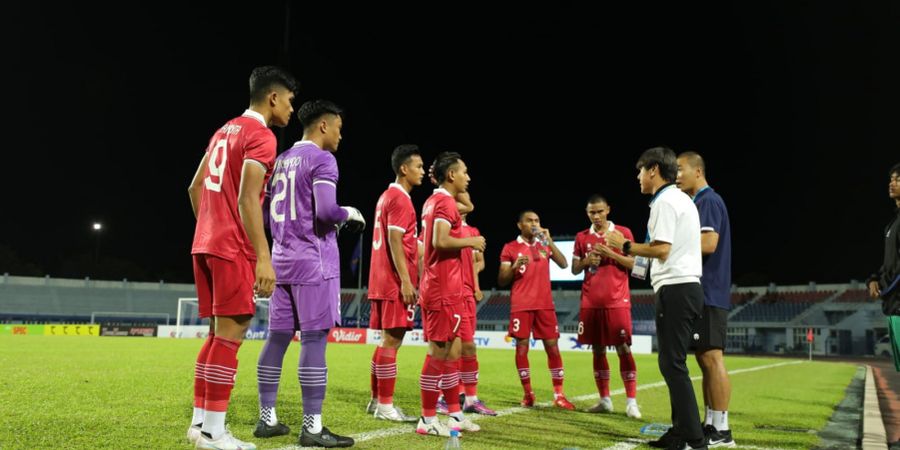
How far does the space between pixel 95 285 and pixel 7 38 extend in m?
23.9

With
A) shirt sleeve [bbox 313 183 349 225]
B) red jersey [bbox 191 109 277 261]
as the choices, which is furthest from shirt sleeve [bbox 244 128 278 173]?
shirt sleeve [bbox 313 183 349 225]

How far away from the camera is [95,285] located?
2409 inches

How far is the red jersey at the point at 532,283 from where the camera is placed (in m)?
8.08

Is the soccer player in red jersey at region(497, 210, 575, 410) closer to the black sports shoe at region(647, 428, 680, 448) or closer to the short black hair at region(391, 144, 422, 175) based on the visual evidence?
the short black hair at region(391, 144, 422, 175)

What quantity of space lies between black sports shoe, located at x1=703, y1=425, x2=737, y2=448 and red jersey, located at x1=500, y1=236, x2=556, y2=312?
297 cm

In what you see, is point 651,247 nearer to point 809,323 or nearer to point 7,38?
point 809,323

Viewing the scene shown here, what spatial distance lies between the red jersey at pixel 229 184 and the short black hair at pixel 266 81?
0.60 feet

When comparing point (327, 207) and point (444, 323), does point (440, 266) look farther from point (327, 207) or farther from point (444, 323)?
point (327, 207)

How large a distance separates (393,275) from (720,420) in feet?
10.7

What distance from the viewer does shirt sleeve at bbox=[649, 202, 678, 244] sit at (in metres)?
4.59

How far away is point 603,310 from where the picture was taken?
25.0 feet

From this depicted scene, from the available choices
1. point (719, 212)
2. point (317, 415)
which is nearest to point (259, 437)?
point (317, 415)

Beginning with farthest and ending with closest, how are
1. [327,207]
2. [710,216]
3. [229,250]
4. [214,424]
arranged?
[710,216], [327,207], [229,250], [214,424]

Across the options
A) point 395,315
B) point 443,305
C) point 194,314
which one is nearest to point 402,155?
point 395,315
